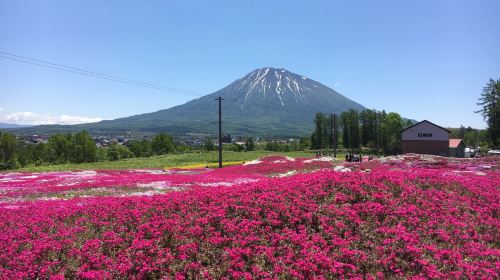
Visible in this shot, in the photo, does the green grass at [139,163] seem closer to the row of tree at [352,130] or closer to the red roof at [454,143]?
the red roof at [454,143]

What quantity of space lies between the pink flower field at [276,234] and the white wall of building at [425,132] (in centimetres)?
8843

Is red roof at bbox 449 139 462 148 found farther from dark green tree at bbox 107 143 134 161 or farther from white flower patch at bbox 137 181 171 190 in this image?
dark green tree at bbox 107 143 134 161

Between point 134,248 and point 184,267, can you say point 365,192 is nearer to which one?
point 184,267

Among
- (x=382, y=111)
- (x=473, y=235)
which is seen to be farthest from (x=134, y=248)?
(x=382, y=111)

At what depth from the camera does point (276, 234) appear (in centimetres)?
1059

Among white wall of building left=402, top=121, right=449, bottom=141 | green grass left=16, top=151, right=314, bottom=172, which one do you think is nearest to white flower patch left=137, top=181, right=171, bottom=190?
green grass left=16, top=151, right=314, bottom=172

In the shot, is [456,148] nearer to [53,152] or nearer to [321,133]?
[321,133]

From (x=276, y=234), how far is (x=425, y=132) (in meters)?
98.4

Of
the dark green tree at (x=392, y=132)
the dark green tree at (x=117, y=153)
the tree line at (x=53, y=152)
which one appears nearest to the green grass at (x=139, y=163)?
the tree line at (x=53, y=152)

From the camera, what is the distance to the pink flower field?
352 inches

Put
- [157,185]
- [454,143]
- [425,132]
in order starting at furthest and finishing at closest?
1. [454,143]
2. [425,132]
3. [157,185]

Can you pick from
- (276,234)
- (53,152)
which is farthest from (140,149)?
(276,234)

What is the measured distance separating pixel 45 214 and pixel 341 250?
38.7ft

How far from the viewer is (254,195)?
13797 mm
